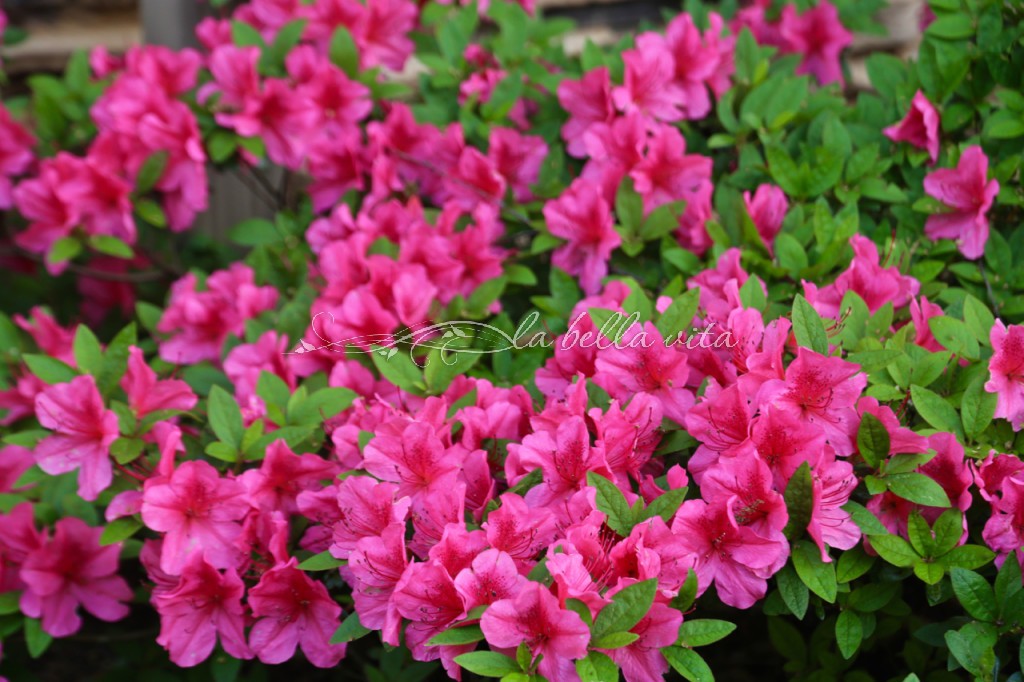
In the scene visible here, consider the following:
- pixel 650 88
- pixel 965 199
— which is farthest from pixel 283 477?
pixel 965 199

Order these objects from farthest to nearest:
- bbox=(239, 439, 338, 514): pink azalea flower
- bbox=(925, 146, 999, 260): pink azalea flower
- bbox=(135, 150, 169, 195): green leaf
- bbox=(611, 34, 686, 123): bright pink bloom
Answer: bbox=(135, 150, 169, 195): green leaf, bbox=(611, 34, 686, 123): bright pink bloom, bbox=(925, 146, 999, 260): pink azalea flower, bbox=(239, 439, 338, 514): pink azalea flower

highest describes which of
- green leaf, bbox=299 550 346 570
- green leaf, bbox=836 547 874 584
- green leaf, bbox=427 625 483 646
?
green leaf, bbox=427 625 483 646

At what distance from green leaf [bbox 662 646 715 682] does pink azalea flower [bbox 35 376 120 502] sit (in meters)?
0.80

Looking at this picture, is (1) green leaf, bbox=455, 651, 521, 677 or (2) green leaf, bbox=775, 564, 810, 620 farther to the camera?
(2) green leaf, bbox=775, 564, 810, 620

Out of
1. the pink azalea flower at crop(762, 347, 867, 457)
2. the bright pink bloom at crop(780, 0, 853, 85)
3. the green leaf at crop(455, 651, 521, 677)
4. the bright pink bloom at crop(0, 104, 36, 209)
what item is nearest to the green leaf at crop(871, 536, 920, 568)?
the pink azalea flower at crop(762, 347, 867, 457)

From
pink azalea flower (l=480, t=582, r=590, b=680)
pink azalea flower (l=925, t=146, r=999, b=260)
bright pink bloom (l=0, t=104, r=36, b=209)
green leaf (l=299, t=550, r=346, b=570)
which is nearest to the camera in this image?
pink azalea flower (l=480, t=582, r=590, b=680)

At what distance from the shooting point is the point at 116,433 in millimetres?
1385

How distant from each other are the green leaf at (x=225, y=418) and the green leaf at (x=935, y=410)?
868 mm

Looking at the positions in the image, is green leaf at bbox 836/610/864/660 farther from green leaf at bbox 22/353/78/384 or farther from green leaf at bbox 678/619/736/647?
green leaf at bbox 22/353/78/384

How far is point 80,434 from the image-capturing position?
1.41 m

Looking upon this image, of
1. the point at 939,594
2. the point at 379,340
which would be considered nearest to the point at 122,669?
the point at 379,340

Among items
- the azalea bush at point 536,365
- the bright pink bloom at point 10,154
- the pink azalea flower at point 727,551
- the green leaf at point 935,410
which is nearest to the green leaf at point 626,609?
the azalea bush at point 536,365

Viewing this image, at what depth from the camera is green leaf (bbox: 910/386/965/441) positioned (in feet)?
3.95

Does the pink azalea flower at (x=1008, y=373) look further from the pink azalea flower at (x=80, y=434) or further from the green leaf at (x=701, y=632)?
the pink azalea flower at (x=80, y=434)
